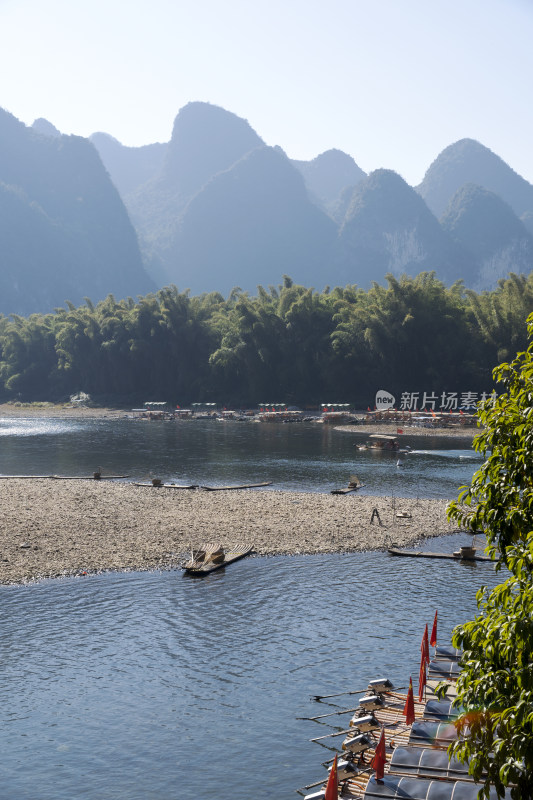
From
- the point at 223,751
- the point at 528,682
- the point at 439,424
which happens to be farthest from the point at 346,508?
the point at 439,424

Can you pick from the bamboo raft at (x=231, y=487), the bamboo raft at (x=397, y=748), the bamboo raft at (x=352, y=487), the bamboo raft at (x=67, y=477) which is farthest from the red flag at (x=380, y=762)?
the bamboo raft at (x=67, y=477)

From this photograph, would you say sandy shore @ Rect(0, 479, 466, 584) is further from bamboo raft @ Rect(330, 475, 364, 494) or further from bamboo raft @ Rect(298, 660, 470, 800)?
bamboo raft @ Rect(298, 660, 470, 800)

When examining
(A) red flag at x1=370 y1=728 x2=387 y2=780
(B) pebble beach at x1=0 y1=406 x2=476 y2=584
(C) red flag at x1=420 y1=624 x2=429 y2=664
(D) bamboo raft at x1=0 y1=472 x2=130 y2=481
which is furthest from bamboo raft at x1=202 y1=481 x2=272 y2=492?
(A) red flag at x1=370 y1=728 x2=387 y2=780

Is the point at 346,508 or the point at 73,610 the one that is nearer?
the point at 73,610

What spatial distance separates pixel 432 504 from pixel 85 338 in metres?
125

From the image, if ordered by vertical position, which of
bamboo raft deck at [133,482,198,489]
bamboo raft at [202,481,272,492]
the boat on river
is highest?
the boat on river

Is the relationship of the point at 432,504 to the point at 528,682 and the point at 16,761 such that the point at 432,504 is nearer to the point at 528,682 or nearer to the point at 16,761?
the point at 16,761

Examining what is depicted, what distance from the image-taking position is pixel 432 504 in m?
50.4

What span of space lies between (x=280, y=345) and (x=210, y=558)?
103737mm

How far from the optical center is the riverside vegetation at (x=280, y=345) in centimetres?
12275

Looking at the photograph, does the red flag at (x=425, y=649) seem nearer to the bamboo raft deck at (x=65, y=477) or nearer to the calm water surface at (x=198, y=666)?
the calm water surface at (x=198, y=666)

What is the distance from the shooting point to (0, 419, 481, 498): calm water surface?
61.8 m

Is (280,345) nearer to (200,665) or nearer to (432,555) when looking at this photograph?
(432,555)

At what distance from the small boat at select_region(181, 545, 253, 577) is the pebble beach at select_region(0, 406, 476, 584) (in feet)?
2.60
